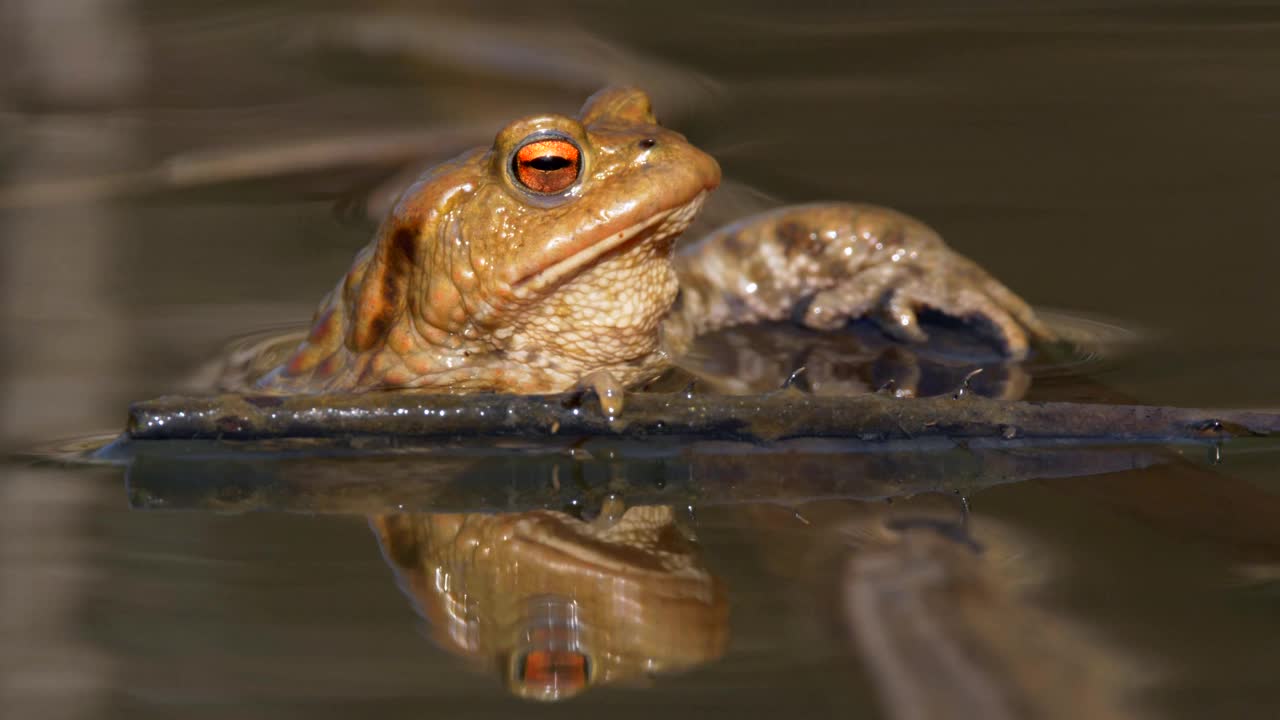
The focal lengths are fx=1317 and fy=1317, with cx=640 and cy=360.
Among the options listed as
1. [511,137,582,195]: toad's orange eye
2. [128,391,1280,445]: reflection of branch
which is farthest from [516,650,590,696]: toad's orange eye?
[511,137,582,195]: toad's orange eye

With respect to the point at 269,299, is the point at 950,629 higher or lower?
higher

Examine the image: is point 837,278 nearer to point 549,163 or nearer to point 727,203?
point 727,203

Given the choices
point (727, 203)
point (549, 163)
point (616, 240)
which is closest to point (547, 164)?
point (549, 163)

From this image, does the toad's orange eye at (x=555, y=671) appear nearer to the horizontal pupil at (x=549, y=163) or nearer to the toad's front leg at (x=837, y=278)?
the horizontal pupil at (x=549, y=163)

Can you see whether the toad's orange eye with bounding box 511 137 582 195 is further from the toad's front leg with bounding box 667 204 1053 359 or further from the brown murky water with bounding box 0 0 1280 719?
the toad's front leg with bounding box 667 204 1053 359

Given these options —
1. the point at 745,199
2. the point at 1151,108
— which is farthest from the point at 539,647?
the point at 1151,108

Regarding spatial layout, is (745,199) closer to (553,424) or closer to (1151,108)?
(1151,108)
